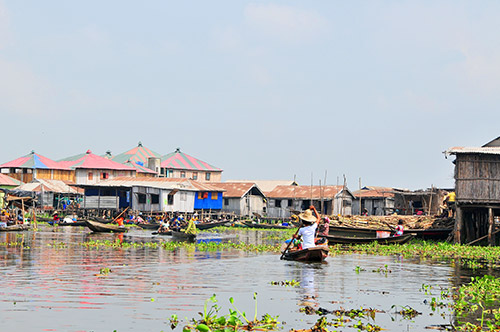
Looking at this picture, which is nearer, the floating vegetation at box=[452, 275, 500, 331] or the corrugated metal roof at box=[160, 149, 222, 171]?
the floating vegetation at box=[452, 275, 500, 331]

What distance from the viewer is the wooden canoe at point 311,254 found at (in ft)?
70.6

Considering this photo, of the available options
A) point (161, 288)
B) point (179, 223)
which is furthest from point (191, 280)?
point (179, 223)

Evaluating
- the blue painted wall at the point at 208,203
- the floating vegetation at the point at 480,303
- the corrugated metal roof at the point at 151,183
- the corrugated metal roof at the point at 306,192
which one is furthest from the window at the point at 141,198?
the floating vegetation at the point at 480,303

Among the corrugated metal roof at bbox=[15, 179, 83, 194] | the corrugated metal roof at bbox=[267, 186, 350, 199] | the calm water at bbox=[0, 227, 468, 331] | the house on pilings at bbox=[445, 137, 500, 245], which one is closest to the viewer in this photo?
the calm water at bbox=[0, 227, 468, 331]

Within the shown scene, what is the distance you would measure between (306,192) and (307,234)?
4860 cm

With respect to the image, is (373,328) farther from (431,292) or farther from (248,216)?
(248,216)

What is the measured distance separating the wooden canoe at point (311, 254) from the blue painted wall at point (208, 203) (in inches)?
1756

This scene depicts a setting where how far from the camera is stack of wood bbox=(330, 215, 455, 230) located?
37.2 metres

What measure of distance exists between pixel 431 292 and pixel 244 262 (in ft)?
28.1

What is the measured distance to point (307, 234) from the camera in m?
21.4

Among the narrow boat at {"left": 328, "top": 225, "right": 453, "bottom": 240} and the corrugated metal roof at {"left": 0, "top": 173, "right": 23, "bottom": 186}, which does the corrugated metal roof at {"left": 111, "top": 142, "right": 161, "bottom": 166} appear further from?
the narrow boat at {"left": 328, "top": 225, "right": 453, "bottom": 240}

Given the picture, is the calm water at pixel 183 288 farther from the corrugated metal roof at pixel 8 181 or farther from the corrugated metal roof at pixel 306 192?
the corrugated metal roof at pixel 8 181

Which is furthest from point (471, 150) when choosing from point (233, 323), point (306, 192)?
point (306, 192)

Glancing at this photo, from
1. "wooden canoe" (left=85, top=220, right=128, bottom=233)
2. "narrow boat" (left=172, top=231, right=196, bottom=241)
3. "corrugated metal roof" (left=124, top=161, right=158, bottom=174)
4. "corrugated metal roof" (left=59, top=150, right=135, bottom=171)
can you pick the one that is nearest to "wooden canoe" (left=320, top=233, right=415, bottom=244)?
"narrow boat" (left=172, top=231, right=196, bottom=241)
